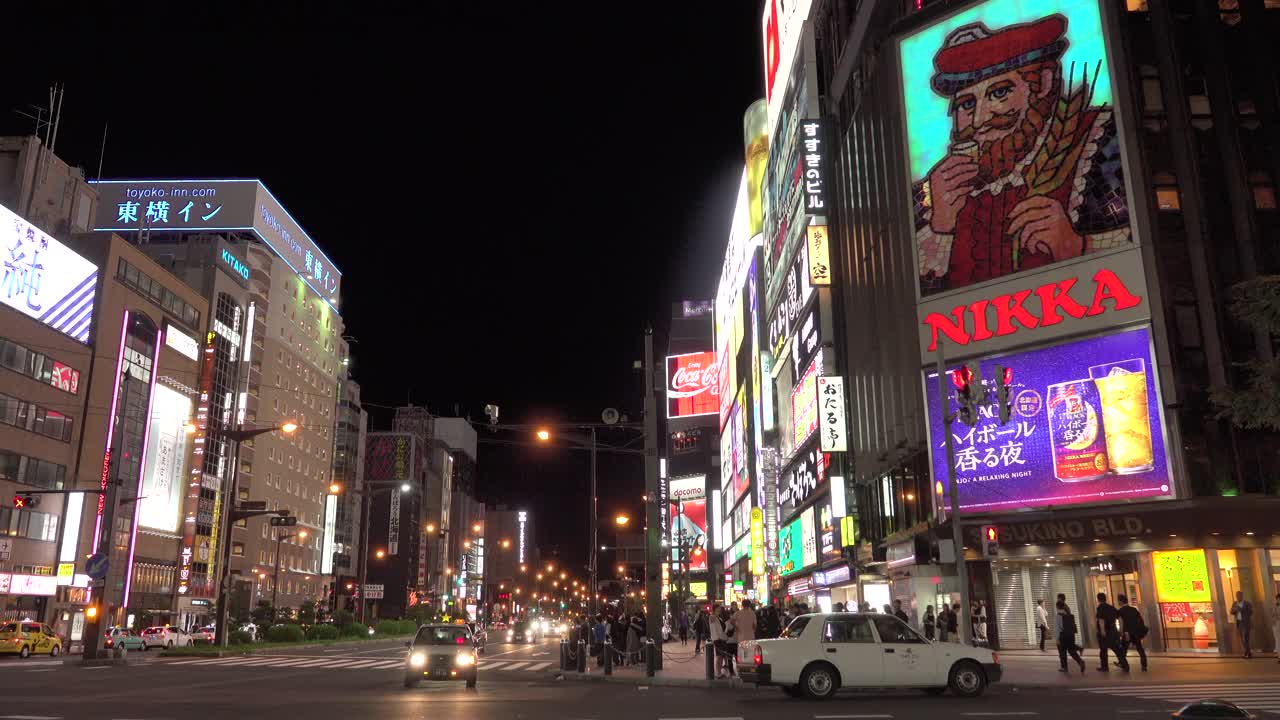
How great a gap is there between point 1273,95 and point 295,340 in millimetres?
94531

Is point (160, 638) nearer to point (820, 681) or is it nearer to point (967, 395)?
point (820, 681)

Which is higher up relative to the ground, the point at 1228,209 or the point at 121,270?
the point at 121,270

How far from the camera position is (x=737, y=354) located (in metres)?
79.8

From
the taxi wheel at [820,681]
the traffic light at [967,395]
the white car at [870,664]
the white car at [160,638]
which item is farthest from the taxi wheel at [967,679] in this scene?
the white car at [160,638]

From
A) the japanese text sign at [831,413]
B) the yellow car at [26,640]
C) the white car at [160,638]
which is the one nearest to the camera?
the yellow car at [26,640]

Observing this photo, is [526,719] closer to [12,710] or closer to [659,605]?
[12,710]

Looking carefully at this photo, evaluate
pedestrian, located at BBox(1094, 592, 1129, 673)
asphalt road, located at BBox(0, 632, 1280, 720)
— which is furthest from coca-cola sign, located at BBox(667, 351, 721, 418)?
pedestrian, located at BBox(1094, 592, 1129, 673)

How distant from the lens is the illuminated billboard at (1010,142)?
32.7m

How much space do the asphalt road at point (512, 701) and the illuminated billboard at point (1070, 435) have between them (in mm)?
12672

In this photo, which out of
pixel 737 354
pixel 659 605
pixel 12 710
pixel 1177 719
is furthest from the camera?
pixel 737 354

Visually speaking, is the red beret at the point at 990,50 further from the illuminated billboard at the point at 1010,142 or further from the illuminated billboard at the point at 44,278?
the illuminated billboard at the point at 44,278

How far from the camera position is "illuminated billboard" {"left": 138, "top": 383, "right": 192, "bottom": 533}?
72688 millimetres

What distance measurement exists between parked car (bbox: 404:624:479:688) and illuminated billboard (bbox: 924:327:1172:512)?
63.9 ft

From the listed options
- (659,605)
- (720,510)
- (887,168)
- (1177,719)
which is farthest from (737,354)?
(1177,719)
